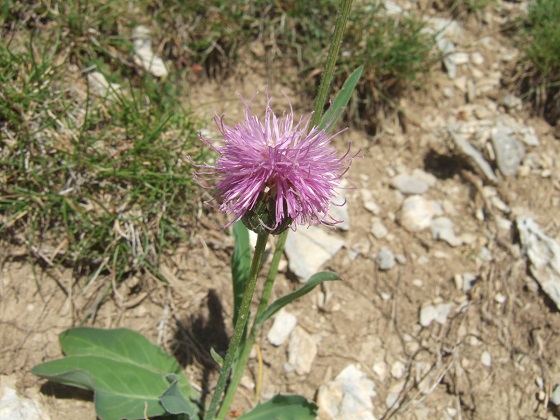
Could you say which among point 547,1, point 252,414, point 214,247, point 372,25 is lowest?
point 252,414

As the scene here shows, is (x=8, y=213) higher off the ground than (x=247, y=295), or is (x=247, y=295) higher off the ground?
(x=247, y=295)

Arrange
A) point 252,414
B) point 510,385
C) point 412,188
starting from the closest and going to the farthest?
point 252,414
point 510,385
point 412,188

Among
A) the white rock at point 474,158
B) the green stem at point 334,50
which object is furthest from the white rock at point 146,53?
the white rock at point 474,158

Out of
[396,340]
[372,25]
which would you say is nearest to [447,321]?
[396,340]

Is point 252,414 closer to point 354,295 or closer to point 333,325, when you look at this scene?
point 333,325

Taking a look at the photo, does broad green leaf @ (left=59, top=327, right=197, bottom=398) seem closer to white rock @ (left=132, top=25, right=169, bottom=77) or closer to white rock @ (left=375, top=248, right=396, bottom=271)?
white rock @ (left=375, top=248, right=396, bottom=271)

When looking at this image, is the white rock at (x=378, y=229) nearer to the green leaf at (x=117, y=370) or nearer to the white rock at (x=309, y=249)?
the white rock at (x=309, y=249)
